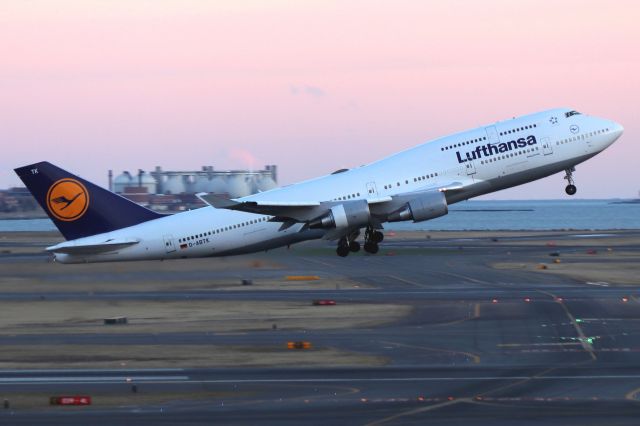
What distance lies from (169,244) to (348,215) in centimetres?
1015

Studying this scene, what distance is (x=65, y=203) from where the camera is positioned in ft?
176

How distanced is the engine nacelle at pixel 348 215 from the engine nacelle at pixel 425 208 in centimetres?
186

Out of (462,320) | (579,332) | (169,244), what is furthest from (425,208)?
(169,244)

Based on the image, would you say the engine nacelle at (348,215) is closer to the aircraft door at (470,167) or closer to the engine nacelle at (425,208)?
the engine nacelle at (425,208)

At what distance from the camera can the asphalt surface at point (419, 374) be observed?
26594mm

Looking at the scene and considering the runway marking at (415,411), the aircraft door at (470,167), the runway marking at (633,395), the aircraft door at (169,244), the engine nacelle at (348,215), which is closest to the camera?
the runway marking at (415,411)

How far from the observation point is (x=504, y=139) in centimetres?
5184

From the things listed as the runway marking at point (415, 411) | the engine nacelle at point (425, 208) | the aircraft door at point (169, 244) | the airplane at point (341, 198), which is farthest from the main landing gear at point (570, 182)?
the runway marking at point (415, 411)

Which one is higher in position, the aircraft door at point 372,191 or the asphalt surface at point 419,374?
the aircraft door at point 372,191

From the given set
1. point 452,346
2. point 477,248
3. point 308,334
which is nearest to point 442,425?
point 452,346

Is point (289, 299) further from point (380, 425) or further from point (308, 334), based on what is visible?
point (380, 425)

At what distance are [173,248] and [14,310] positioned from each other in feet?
28.8

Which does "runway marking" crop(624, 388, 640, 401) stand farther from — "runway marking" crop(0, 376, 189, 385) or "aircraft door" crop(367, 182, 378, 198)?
"aircraft door" crop(367, 182, 378, 198)

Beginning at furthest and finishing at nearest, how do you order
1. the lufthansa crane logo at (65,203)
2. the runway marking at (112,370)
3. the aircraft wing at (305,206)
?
1. the lufthansa crane logo at (65,203)
2. the aircraft wing at (305,206)
3. the runway marking at (112,370)
